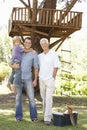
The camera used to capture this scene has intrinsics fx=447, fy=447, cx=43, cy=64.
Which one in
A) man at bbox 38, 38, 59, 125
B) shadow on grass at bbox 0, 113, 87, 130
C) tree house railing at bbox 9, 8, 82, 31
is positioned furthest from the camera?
tree house railing at bbox 9, 8, 82, 31

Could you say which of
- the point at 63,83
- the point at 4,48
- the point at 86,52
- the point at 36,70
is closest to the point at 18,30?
the point at 63,83

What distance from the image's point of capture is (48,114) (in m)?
9.95

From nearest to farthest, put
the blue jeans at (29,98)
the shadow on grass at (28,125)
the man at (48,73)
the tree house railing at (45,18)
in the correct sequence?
the shadow on grass at (28,125) → the man at (48,73) → the blue jeans at (29,98) → the tree house railing at (45,18)

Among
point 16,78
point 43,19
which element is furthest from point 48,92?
point 43,19

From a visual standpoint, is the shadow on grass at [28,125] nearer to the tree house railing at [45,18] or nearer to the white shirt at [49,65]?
the white shirt at [49,65]

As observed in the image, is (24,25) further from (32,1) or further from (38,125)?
(38,125)

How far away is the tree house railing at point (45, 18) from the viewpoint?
1780 centimetres

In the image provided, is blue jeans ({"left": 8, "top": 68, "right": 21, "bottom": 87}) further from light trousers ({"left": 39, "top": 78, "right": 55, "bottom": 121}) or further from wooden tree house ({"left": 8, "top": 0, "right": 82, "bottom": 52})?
wooden tree house ({"left": 8, "top": 0, "right": 82, "bottom": 52})

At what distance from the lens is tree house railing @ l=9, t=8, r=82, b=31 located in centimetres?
1780

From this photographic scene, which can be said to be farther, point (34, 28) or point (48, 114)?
point (34, 28)

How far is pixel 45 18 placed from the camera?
17859 millimetres

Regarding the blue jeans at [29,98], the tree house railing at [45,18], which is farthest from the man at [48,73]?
the tree house railing at [45,18]

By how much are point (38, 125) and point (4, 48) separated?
42296 millimetres

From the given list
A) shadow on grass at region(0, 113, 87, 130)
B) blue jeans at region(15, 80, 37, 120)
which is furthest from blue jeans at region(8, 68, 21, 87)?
shadow on grass at region(0, 113, 87, 130)
